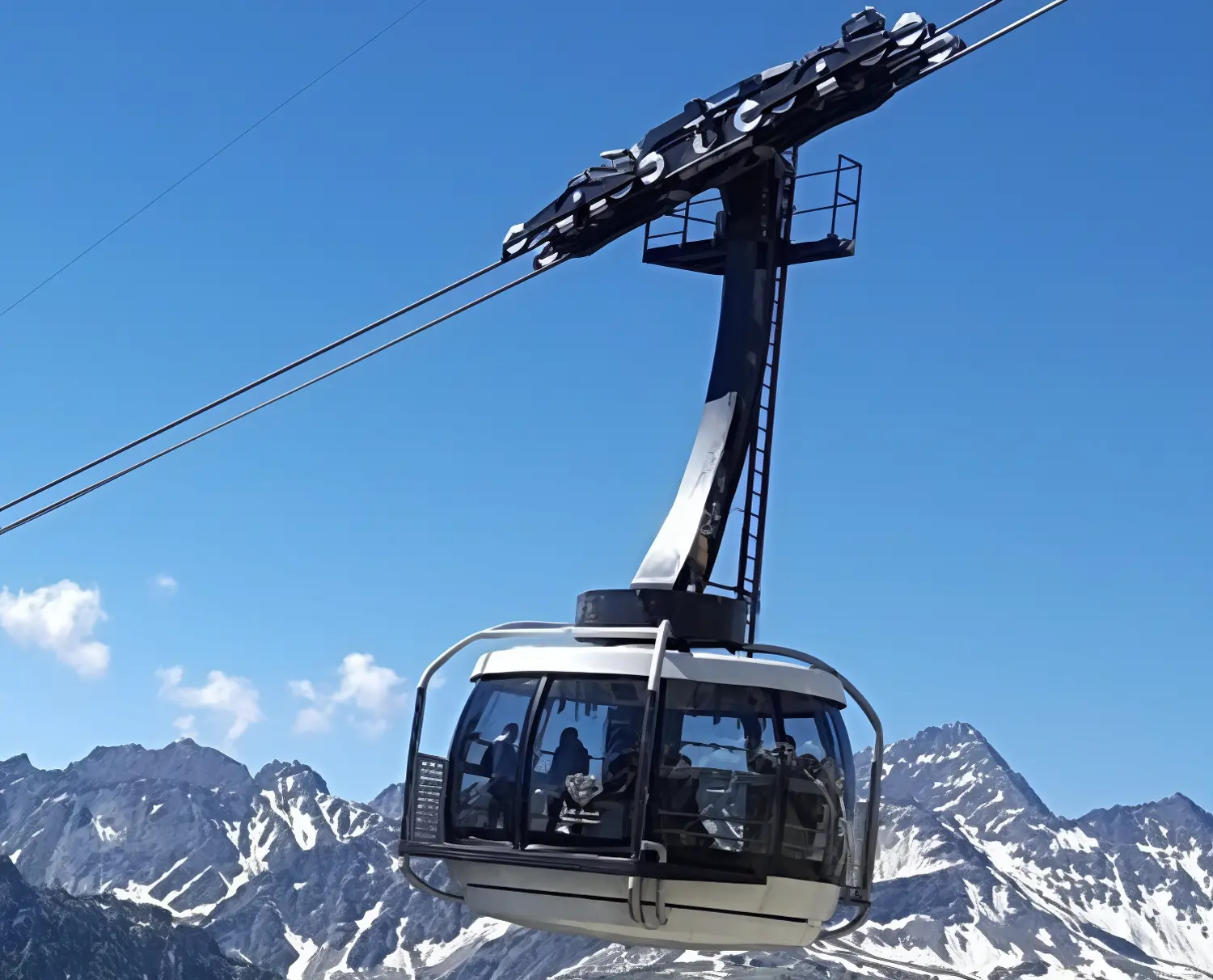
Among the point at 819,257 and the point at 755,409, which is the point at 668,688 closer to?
the point at 755,409

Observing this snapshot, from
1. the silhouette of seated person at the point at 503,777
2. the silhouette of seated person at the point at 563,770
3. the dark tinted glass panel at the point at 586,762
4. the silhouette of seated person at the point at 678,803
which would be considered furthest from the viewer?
the silhouette of seated person at the point at 503,777

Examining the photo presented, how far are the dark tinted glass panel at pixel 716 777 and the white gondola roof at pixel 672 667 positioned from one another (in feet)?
0.45

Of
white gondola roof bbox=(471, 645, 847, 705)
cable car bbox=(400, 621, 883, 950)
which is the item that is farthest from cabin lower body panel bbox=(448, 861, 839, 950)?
white gondola roof bbox=(471, 645, 847, 705)

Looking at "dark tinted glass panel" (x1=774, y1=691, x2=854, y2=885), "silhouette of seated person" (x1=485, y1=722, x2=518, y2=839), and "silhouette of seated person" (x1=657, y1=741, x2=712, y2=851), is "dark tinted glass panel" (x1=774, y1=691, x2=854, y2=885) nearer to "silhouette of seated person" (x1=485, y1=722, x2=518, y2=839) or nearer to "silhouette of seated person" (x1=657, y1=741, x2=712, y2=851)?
"silhouette of seated person" (x1=657, y1=741, x2=712, y2=851)

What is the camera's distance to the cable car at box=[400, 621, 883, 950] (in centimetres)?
1817

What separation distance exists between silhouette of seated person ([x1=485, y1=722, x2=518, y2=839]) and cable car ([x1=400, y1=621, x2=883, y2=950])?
0.9 inches

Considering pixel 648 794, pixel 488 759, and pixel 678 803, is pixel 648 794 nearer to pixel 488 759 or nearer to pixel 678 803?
pixel 678 803

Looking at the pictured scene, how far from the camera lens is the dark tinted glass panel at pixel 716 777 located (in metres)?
18.1

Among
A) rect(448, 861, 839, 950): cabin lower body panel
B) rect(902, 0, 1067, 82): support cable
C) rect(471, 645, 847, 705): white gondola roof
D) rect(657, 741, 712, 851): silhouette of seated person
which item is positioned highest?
rect(902, 0, 1067, 82): support cable

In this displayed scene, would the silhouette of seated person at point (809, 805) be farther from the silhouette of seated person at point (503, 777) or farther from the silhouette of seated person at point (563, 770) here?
the silhouette of seated person at point (503, 777)

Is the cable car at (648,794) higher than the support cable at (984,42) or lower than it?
lower

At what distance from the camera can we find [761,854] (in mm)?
18531

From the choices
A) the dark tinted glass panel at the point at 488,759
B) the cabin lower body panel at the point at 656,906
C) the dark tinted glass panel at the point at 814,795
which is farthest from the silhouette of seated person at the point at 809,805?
the dark tinted glass panel at the point at 488,759

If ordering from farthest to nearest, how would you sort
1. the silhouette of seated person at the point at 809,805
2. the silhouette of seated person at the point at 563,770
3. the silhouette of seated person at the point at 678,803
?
1. the silhouette of seated person at the point at 809,805
2. the silhouette of seated person at the point at 563,770
3. the silhouette of seated person at the point at 678,803
